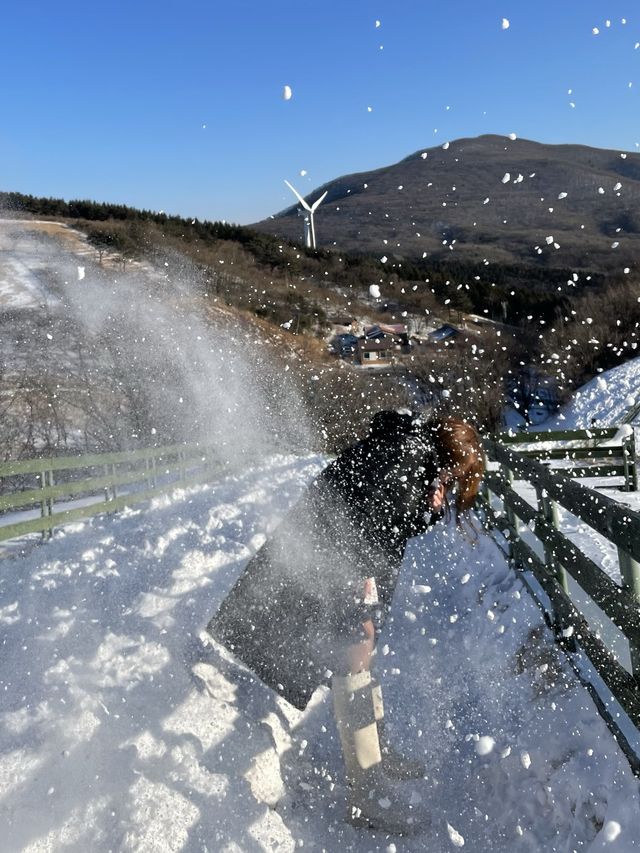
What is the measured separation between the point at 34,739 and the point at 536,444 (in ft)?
38.6

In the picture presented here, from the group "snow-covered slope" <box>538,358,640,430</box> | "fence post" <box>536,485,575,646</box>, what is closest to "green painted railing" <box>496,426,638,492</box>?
"fence post" <box>536,485,575,646</box>

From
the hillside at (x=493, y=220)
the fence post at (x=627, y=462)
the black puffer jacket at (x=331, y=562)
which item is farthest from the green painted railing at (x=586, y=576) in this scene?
the hillside at (x=493, y=220)

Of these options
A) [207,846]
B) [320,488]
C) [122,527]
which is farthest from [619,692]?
[122,527]

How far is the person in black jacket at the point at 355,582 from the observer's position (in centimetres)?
322

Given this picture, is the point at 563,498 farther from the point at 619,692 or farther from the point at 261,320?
the point at 261,320

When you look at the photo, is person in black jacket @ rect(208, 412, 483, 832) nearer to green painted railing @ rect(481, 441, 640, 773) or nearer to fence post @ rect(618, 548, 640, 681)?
green painted railing @ rect(481, 441, 640, 773)

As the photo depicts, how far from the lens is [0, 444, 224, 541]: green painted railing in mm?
8148

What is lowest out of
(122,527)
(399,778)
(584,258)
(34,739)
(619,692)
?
(122,527)

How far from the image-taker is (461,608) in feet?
18.3

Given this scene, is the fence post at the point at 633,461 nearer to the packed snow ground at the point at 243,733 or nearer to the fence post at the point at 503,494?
the fence post at the point at 503,494

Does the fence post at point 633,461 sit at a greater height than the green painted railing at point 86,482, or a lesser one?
greater

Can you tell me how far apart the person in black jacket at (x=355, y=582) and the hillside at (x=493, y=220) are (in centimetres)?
3080

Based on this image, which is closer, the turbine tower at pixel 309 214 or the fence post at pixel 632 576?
the fence post at pixel 632 576

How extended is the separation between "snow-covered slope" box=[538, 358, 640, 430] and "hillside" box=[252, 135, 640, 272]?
10700 mm
